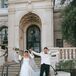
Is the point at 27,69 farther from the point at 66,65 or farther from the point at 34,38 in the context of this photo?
the point at 34,38

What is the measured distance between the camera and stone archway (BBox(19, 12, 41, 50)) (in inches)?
1147

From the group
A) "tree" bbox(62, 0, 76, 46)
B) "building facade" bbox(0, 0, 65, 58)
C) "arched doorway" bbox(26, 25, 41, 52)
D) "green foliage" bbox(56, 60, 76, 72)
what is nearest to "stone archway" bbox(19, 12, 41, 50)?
"building facade" bbox(0, 0, 65, 58)

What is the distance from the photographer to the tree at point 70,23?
21.2 metres

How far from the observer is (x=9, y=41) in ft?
93.5

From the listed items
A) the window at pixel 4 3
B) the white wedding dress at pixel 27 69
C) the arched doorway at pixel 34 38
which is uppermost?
the window at pixel 4 3

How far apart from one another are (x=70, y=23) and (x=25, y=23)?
31.7 feet

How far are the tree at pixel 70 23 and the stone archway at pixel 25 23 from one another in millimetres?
6951

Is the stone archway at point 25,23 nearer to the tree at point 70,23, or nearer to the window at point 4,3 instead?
the window at point 4,3

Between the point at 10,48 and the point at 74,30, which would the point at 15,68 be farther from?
the point at 10,48

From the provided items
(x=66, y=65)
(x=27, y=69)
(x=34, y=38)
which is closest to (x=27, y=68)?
(x=27, y=69)

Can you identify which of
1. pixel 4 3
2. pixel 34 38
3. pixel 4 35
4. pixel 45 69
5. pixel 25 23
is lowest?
pixel 45 69

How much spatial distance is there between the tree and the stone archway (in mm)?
6951

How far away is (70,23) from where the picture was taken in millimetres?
21438

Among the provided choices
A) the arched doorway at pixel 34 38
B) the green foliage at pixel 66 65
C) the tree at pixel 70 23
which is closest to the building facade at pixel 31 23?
the arched doorway at pixel 34 38
